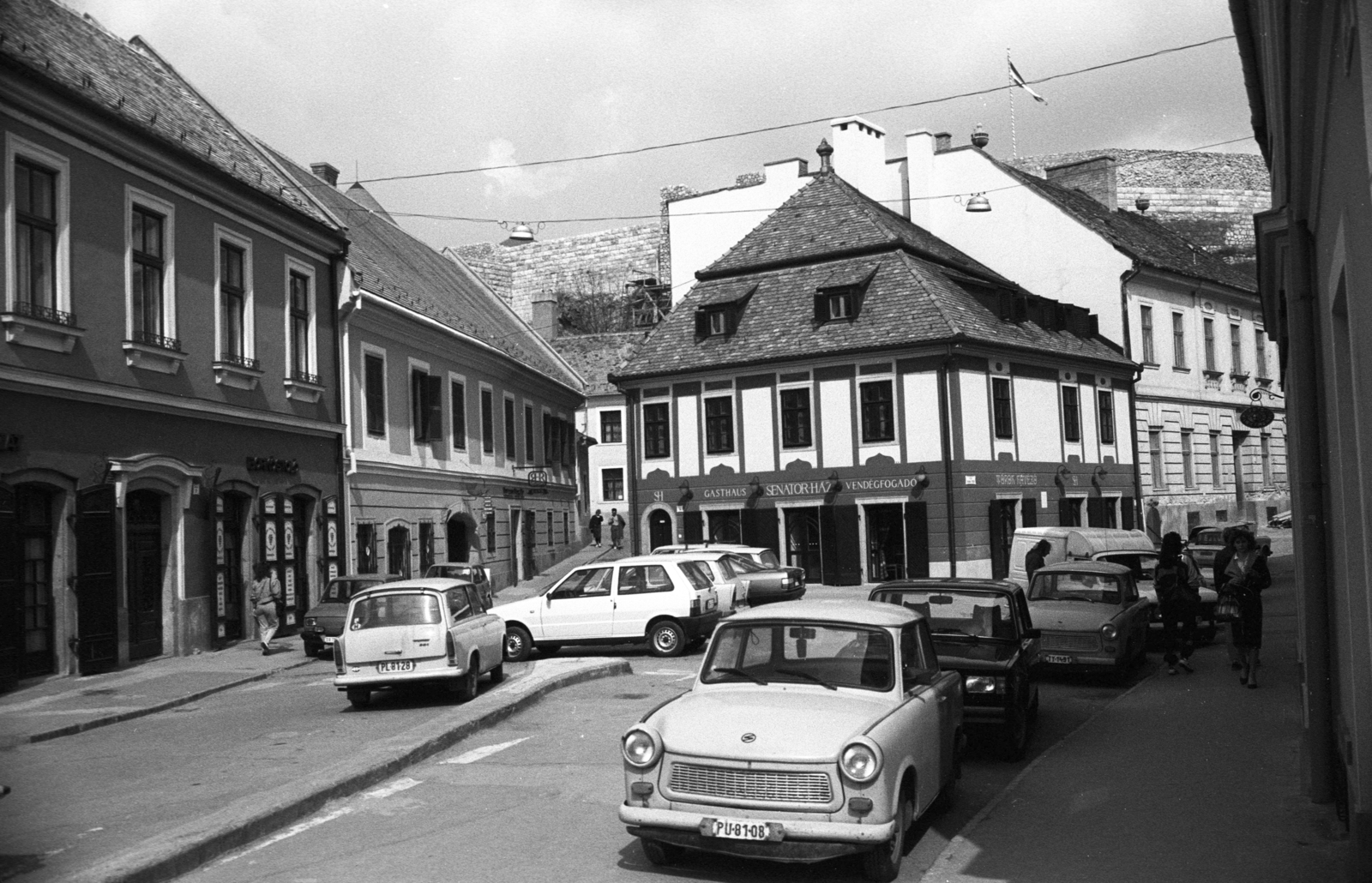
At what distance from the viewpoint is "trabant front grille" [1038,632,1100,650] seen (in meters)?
17.3

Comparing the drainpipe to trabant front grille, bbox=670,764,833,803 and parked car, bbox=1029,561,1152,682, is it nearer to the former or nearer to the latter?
parked car, bbox=1029,561,1152,682

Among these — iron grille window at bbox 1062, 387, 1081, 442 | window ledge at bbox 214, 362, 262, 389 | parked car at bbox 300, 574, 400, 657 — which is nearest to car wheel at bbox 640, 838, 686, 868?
parked car at bbox 300, 574, 400, 657

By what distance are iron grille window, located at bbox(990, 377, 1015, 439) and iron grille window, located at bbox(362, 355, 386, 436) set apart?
16.9m

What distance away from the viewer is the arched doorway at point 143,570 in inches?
852

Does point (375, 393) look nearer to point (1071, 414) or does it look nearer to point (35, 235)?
point (35, 235)

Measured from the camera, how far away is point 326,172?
41312 millimetres

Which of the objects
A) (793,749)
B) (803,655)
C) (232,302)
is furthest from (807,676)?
(232,302)

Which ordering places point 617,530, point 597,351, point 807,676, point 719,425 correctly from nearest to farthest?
1. point 807,676
2. point 719,425
3. point 617,530
4. point 597,351

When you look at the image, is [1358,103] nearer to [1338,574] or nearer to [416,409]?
[1338,574]

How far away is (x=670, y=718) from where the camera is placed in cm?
841

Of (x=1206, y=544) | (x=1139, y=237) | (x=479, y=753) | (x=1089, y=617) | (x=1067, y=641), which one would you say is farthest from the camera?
(x=1139, y=237)

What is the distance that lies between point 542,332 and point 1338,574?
5086 cm

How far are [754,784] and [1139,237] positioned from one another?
147ft

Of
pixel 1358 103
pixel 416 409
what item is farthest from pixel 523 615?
pixel 1358 103
